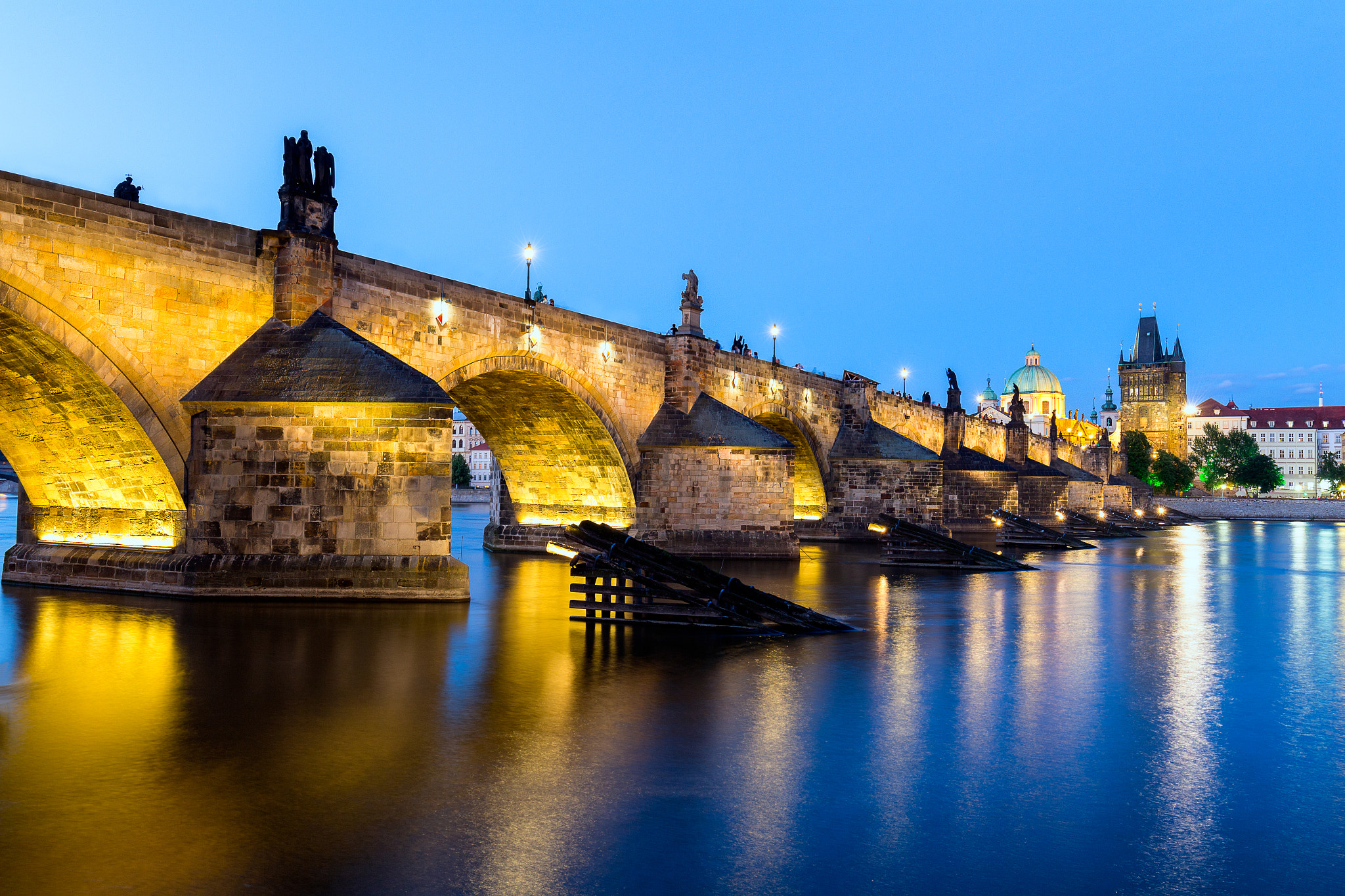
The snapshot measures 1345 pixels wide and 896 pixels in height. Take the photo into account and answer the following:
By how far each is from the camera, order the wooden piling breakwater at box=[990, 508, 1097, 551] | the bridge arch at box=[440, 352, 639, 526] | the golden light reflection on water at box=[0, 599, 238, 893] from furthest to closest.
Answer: the wooden piling breakwater at box=[990, 508, 1097, 551]
the bridge arch at box=[440, 352, 639, 526]
the golden light reflection on water at box=[0, 599, 238, 893]

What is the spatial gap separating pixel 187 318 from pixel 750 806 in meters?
13.9

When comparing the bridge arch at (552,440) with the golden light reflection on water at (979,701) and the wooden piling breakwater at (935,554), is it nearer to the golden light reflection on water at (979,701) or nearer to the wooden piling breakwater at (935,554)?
the wooden piling breakwater at (935,554)

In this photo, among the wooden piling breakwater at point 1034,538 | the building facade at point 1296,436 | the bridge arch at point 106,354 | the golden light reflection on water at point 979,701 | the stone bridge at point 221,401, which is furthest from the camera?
the building facade at point 1296,436

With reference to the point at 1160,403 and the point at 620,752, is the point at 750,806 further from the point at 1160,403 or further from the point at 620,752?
the point at 1160,403

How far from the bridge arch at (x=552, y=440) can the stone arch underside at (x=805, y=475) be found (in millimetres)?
10624

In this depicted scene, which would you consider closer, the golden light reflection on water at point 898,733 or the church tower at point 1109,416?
the golden light reflection on water at point 898,733

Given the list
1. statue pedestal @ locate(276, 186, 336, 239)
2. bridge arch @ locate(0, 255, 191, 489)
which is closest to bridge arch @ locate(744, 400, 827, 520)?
statue pedestal @ locate(276, 186, 336, 239)

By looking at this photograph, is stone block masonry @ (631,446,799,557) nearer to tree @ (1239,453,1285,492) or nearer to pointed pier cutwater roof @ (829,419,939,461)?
pointed pier cutwater roof @ (829,419,939,461)

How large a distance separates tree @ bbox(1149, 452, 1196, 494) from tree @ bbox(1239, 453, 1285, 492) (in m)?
8.37

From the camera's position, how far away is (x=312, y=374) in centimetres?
1557

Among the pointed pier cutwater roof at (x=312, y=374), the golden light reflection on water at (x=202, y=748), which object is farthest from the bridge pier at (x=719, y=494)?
the golden light reflection on water at (x=202, y=748)

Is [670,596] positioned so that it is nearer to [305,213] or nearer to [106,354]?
[106,354]

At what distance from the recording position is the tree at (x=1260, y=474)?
101375mm

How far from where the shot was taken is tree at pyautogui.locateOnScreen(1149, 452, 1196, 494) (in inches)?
3799
